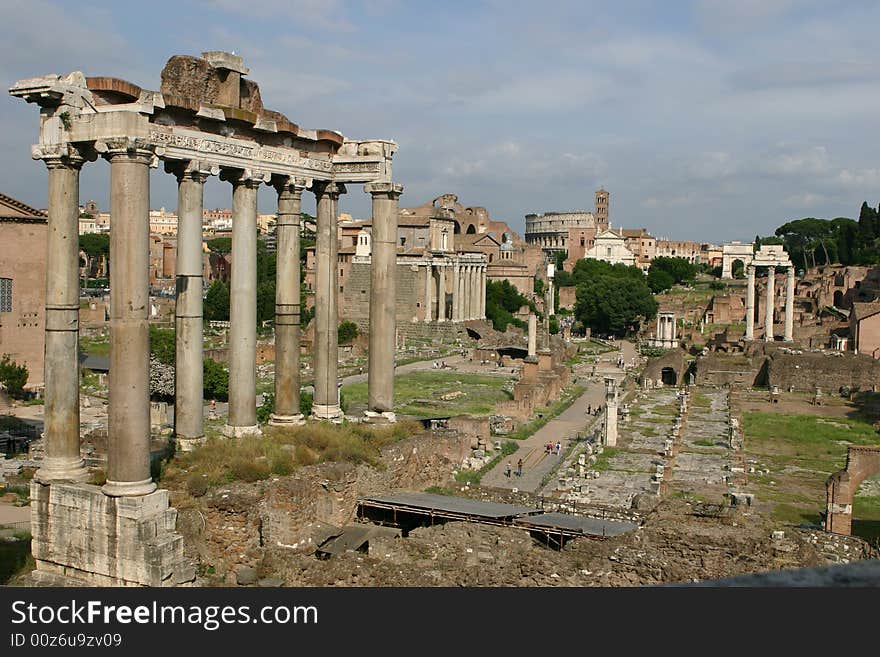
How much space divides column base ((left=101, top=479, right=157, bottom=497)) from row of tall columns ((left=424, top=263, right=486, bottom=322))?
69947mm

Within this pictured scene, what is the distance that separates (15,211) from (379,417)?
34.3 metres

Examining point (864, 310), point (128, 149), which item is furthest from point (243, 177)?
point (864, 310)

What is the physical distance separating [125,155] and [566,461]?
22443 mm

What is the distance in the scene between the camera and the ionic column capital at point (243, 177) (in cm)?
1536

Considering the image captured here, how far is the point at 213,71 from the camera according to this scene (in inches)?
591

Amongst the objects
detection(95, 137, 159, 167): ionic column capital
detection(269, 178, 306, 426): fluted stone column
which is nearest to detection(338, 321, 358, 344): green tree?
detection(269, 178, 306, 426): fluted stone column

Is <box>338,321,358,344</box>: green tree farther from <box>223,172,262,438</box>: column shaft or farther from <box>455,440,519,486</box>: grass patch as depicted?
<box>223,172,262,438</box>: column shaft

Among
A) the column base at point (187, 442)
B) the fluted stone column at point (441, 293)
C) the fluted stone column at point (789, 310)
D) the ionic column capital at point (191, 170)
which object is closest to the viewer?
the ionic column capital at point (191, 170)

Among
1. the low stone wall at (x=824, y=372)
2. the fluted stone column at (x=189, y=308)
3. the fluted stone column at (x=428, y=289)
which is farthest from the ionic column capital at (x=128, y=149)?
the fluted stone column at (x=428, y=289)

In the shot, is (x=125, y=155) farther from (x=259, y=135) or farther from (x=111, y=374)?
→ (x=259, y=135)

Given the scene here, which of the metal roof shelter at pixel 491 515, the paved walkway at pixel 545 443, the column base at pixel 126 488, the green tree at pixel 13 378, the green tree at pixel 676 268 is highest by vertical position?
the green tree at pixel 676 268

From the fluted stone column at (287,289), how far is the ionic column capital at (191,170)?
2095 mm

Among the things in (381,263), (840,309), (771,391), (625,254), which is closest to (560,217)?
(625,254)

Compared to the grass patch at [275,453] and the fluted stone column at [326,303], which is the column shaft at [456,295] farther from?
the grass patch at [275,453]
